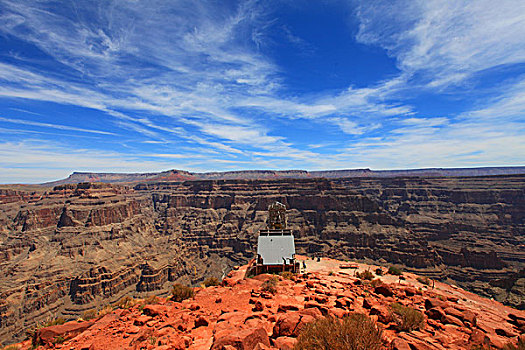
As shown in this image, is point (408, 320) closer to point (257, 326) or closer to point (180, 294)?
point (257, 326)

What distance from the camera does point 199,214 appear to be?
117 meters

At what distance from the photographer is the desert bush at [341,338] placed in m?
5.09

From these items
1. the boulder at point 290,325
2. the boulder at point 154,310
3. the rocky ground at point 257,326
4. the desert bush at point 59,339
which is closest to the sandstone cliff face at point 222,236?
the rocky ground at point 257,326

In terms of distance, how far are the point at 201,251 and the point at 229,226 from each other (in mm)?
17634

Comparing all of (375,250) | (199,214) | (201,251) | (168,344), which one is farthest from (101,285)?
(375,250)

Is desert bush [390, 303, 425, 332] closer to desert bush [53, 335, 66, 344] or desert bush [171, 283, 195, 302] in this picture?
desert bush [171, 283, 195, 302]

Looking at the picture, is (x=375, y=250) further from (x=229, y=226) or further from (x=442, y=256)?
(x=229, y=226)

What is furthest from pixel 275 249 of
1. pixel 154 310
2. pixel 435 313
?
pixel 435 313

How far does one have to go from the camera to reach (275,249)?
2392cm

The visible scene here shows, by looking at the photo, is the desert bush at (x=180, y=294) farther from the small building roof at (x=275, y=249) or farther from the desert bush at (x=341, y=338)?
the small building roof at (x=275, y=249)

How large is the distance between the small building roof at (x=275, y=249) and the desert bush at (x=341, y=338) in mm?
16581

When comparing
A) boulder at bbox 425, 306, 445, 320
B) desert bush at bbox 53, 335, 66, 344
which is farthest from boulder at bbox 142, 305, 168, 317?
boulder at bbox 425, 306, 445, 320

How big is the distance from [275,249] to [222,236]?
72536 millimetres

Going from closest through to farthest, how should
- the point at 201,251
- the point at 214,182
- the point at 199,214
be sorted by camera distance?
1. the point at 201,251
2. the point at 199,214
3. the point at 214,182
